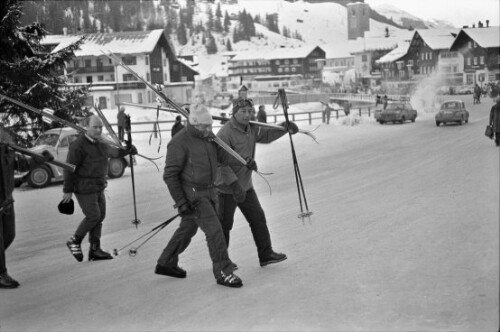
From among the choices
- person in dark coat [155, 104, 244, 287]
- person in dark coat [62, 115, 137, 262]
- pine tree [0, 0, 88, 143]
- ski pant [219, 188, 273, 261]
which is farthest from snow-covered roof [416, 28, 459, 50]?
pine tree [0, 0, 88, 143]

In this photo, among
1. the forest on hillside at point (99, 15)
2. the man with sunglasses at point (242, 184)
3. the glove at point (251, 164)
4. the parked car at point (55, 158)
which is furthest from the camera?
the forest on hillside at point (99, 15)

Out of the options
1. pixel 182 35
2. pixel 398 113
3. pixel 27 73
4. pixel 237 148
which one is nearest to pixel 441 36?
pixel 237 148

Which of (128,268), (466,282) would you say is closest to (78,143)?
(128,268)

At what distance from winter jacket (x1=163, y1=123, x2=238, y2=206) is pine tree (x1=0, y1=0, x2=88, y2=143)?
36.8 ft

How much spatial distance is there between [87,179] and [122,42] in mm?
29226

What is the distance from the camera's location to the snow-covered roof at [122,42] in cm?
3011

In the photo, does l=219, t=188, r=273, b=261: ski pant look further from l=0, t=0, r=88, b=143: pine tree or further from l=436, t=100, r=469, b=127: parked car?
l=436, t=100, r=469, b=127: parked car

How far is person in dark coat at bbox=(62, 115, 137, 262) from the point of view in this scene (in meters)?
7.47

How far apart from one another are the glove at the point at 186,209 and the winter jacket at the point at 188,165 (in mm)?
32

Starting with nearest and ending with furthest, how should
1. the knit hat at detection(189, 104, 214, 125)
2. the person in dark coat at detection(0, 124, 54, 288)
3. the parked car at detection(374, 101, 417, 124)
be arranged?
the knit hat at detection(189, 104, 214, 125) → the person in dark coat at detection(0, 124, 54, 288) → the parked car at detection(374, 101, 417, 124)

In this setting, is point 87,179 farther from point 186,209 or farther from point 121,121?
point 121,121

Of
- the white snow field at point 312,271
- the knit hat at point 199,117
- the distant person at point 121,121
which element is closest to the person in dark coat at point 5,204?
the white snow field at point 312,271

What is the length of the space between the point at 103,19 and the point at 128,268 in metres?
21.1

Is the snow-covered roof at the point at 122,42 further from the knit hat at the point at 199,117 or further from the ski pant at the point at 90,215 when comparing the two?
the knit hat at the point at 199,117
